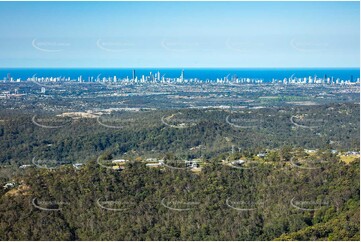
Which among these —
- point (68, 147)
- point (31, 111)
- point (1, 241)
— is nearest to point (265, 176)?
point (1, 241)

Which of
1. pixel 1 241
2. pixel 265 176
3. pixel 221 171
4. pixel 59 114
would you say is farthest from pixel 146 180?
pixel 59 114

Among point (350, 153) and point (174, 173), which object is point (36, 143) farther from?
point (350, 153)

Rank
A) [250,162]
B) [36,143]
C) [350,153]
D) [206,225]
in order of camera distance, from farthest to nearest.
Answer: [36,143] → [350,153] → [250,162] → [206,225]

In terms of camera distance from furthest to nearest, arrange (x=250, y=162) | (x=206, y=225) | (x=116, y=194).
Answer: (x=250, y=162)
(x=116, y=194)
(x=206, y=225)

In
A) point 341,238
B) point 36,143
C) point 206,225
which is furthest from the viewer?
point 36,143

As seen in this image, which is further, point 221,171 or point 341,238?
point 221,171

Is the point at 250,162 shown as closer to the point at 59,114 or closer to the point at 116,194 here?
the point at 116,194

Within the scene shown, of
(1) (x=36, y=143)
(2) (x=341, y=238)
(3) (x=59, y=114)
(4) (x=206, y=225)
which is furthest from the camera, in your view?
(3) (x=59, y=114)

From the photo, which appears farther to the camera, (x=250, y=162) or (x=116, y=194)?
(x=250, y=162)
